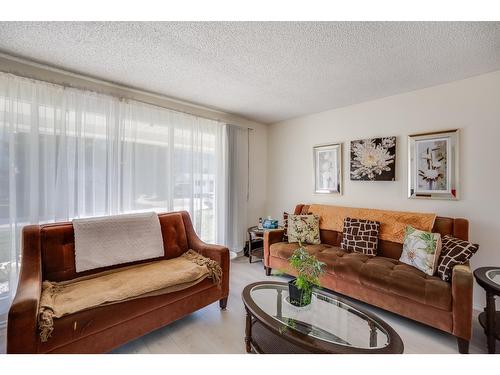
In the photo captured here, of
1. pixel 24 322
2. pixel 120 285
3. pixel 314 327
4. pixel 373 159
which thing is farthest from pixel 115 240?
pixel 373 159

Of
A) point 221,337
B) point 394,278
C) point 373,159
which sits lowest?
point 221,337

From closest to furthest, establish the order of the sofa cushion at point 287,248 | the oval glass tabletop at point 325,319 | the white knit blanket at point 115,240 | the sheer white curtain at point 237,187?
the oval glass tabletop at point 325,319 < the white knit blanket at point 115,240 < the sofa cushion at point 287,248 < the sheer white curtain at point 237,187

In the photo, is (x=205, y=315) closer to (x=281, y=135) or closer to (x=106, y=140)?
(x=106, y=140)

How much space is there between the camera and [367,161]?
9.81 feet

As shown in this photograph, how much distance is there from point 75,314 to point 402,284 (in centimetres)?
233

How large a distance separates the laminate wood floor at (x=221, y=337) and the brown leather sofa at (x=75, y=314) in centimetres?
13

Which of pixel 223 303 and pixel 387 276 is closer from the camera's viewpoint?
pixel 387 276

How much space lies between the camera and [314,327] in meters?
1.41

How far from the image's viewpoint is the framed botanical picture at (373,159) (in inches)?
110

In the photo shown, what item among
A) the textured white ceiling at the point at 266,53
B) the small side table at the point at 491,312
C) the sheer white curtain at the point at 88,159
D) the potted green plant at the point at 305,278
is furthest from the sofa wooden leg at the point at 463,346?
the sheer white curtain at the point at 88,159

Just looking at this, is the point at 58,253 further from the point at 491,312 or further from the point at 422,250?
the point at 491,312

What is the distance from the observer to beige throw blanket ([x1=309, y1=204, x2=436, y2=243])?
7.77ft

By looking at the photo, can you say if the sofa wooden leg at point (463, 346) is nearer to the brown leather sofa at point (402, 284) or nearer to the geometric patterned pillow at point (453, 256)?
the brown leather sofa at point (402, 284)
